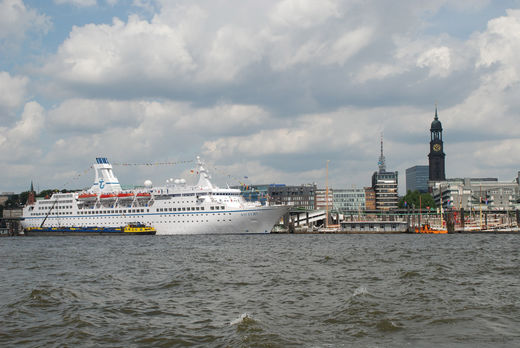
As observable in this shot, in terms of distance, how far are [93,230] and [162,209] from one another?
14.4m

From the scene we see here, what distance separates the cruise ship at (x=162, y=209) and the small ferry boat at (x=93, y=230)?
1.93m

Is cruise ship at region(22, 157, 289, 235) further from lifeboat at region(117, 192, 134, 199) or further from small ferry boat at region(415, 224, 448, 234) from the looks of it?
small ferry boat at region(415, 224, 448, 234)

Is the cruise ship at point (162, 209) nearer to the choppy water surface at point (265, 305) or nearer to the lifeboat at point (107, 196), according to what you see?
the lifeboat at point (107, 196)

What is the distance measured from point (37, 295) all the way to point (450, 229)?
9377cm

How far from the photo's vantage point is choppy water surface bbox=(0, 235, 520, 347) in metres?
15.8

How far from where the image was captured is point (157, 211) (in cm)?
9444

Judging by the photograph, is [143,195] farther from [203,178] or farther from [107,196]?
[203,178]

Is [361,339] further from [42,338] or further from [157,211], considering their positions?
[157,211]

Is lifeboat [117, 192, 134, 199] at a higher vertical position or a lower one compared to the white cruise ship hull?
higher

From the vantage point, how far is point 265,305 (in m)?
20.7

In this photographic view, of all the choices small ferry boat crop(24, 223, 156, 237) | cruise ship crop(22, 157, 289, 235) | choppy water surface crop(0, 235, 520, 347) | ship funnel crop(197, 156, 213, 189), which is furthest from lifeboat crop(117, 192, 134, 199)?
choppy water surface crop(0, 235, 520, 347)

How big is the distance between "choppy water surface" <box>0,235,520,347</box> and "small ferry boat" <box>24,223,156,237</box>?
187 ft

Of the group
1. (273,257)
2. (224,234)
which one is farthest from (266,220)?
(273,257)

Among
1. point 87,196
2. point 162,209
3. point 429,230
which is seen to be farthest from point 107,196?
point 429,230
